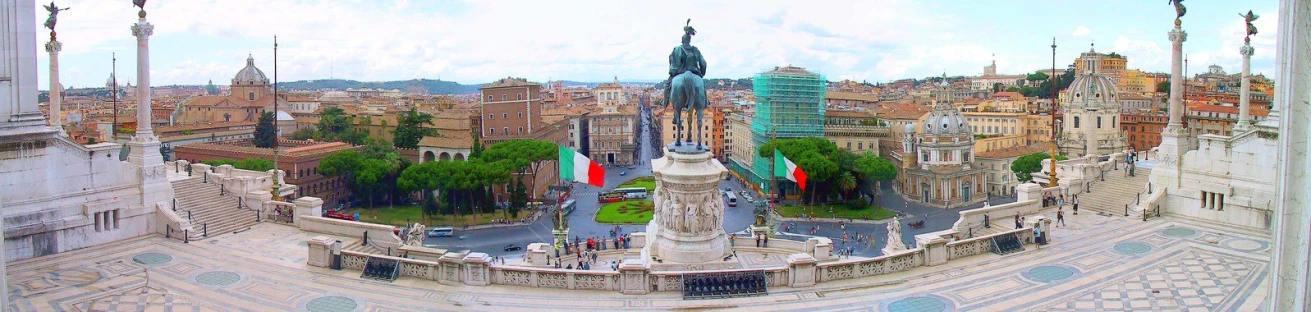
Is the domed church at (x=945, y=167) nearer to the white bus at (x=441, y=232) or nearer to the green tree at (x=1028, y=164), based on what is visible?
the green tree at (x=1028, y=164)

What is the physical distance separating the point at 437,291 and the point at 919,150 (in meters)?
62.8

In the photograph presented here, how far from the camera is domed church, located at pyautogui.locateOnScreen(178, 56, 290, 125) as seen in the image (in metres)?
105

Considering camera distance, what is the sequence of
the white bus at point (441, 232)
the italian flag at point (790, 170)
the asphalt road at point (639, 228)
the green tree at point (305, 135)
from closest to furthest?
the italian flag at point (790, 170), the asphalt road at point (639, 228), the white bus at point (441, 232), the green tree at point (305, 135)

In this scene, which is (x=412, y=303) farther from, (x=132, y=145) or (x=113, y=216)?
(x=132, y=145)

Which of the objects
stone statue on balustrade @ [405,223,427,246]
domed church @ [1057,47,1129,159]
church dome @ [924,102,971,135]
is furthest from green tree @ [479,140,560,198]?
domed church @ [1057,47,1129,159]

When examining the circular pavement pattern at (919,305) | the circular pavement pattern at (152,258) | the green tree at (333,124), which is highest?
the green tree at (333,124)

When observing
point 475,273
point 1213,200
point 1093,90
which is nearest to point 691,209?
point 475,273

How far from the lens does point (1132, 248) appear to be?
25078 mm

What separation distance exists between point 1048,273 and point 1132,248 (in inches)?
169

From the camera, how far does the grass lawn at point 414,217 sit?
61406mm

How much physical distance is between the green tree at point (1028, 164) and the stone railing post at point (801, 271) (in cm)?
5309

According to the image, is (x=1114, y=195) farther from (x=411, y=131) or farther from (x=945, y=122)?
(x=411, y=131)

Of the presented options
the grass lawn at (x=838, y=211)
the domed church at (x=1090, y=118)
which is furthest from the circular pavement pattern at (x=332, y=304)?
the domed church at (x=1090, y=118)

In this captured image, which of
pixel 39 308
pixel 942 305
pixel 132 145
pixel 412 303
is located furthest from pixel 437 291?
pixel 132 145
